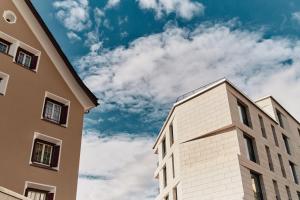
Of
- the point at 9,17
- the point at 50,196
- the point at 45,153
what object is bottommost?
the point at 50,196

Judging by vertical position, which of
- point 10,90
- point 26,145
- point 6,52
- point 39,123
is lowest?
point 26,145

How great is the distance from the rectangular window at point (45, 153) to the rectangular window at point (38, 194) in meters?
1.55

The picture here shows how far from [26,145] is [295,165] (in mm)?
29518

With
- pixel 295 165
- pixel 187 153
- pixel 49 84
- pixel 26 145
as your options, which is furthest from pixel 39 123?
pixel 295 165

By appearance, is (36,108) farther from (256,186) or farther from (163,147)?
(163,147)

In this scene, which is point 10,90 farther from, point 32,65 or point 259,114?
point 259,114

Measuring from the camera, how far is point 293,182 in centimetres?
3155

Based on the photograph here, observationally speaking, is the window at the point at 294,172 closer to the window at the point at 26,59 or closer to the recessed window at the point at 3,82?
the window at the point at 26,59

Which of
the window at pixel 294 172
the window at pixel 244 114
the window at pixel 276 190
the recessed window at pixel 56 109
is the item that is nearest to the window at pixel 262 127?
the window at pixel 244 114

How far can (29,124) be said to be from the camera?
17.1 metres

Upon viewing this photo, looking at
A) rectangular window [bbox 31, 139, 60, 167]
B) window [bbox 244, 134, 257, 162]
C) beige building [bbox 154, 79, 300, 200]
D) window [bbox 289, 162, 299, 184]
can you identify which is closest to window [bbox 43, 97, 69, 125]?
rectangular window [bbox 31, 139, 60, 167]

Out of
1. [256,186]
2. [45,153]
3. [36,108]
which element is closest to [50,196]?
[45,153]

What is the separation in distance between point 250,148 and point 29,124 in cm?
2000

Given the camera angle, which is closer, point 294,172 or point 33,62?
point 33,62
